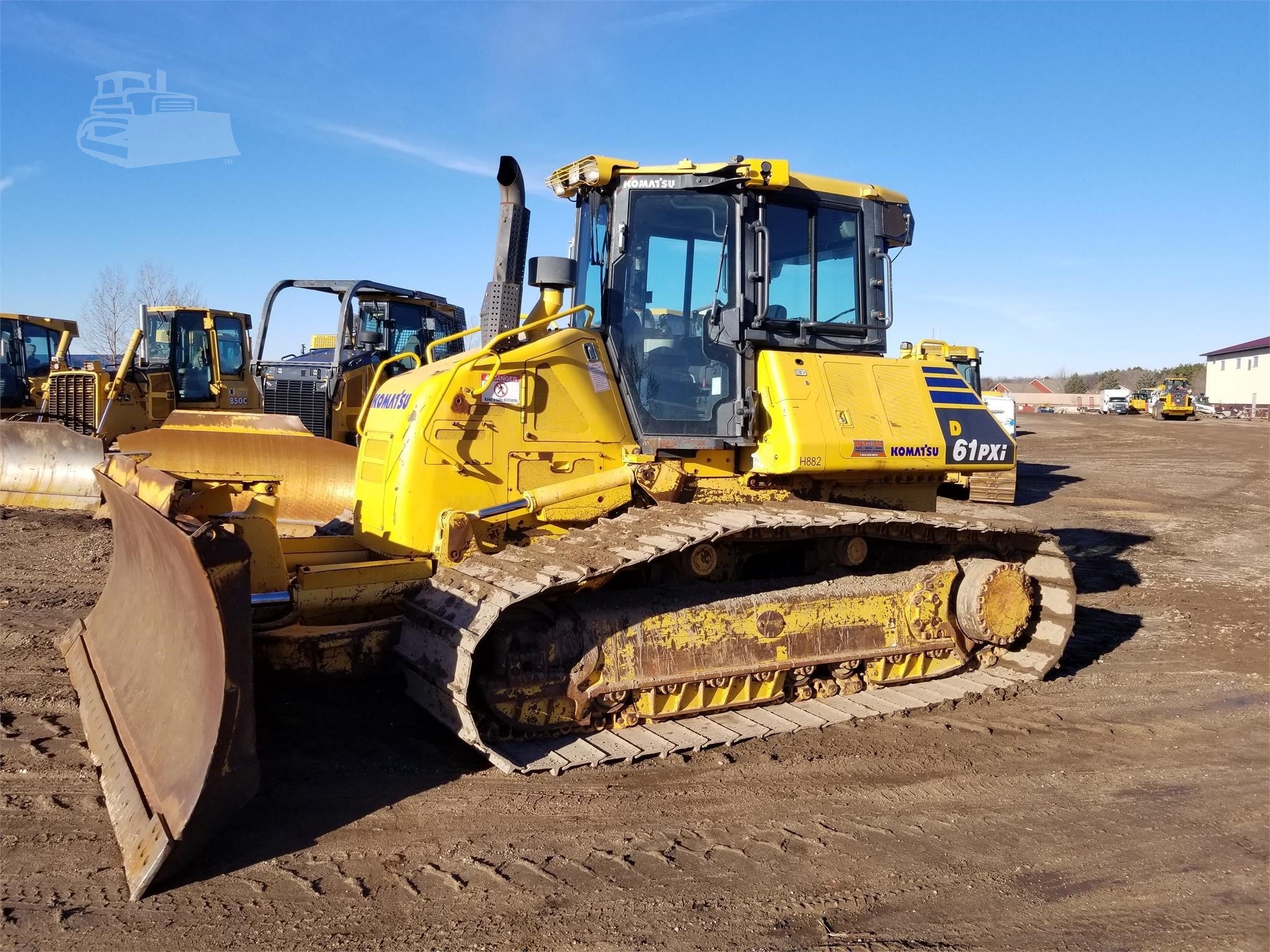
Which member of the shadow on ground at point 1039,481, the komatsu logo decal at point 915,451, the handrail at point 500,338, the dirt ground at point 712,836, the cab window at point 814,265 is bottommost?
the dirt ground at point 712,836

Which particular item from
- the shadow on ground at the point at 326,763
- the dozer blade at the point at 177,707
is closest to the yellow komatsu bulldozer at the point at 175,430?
the shadow on ground at the point at 326,763

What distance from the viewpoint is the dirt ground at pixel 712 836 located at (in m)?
3.40

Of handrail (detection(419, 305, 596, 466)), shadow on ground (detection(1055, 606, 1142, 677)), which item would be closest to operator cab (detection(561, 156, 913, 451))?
handrail (detection(419, 305, 596, 466))

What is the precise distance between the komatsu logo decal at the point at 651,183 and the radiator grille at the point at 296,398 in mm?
11347

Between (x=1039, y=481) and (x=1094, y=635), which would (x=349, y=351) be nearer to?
(x=1094, y=635)

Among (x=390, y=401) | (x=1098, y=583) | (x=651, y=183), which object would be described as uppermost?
(x=651, y=183)

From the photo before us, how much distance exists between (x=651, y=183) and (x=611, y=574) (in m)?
2.36

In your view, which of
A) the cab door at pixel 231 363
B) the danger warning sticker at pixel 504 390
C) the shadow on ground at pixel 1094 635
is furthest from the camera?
the cab door at pixel 231 363

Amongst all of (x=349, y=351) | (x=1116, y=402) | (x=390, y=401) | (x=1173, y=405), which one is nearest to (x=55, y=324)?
(x=349, y=351)

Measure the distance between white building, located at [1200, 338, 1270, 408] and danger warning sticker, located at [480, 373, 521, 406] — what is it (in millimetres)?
63979

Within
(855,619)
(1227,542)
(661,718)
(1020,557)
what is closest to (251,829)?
(661,718)

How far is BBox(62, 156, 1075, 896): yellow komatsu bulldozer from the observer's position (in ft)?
16.0

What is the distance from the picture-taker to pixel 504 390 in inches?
217

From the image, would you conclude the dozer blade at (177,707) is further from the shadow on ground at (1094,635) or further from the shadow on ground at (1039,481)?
the shadow on ground at (1039,481)
